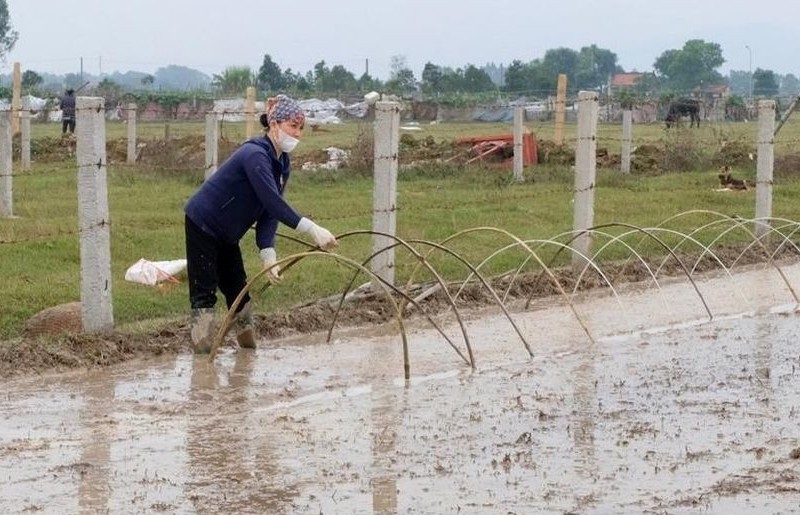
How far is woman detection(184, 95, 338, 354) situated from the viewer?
30.7 ft

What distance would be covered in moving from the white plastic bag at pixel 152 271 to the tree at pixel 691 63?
3967 inches

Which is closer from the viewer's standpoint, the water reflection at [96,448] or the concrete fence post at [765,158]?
the water reflection at [96,448]

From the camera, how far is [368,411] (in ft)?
27.0

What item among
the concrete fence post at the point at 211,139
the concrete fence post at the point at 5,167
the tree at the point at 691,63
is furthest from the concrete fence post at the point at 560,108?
the tree at the point at 691,63

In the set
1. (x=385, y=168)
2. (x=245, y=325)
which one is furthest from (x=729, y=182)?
(x=245, y=325)

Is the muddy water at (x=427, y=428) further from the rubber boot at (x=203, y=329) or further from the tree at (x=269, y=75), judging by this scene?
the tree at (x=269, y=75)

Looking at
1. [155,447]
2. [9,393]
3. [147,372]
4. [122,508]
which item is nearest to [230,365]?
[147,372]

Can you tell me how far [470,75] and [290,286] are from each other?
60032mm

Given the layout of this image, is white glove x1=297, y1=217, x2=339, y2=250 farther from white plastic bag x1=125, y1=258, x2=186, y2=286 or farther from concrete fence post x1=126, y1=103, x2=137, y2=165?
concrete fence post x1=126, y1=103, x2=137, y2=165

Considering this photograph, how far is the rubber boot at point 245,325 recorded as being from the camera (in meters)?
10.1

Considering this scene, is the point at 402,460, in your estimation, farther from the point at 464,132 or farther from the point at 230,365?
the point at 464,132

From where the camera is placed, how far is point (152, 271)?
40.0 ft

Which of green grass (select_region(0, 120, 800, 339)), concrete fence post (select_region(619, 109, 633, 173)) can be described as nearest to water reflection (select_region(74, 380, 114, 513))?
green grass (select_region(0, 120, 800, 339))

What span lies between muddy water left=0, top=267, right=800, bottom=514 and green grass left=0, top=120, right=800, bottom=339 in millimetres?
1933
